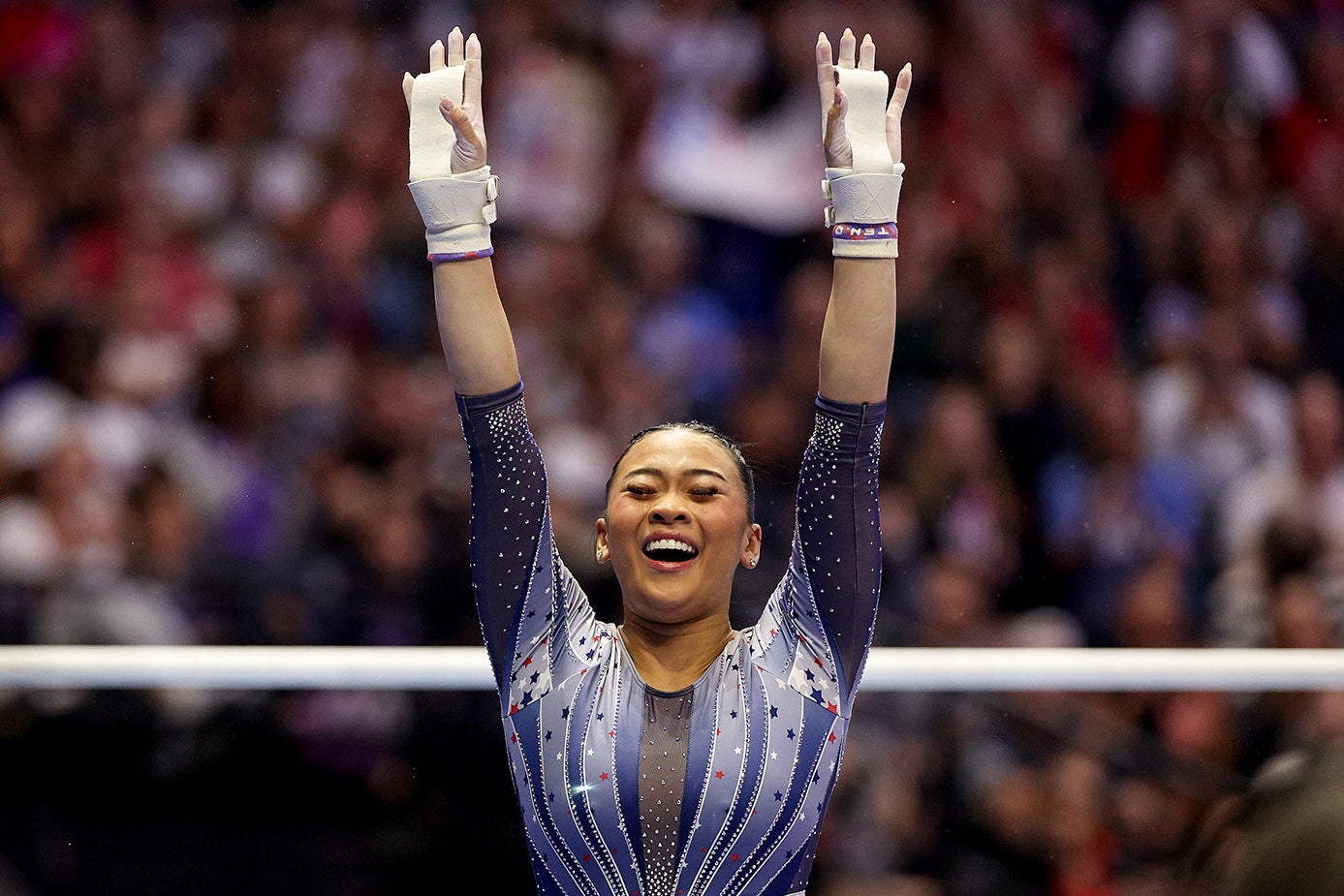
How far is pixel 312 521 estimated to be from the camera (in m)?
3.96

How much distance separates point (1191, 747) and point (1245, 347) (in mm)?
1657

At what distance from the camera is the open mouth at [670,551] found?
191 cm

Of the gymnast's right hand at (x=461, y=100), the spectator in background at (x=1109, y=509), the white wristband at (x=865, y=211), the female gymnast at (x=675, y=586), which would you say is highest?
the gymnast's right hand at (x=461, y=100)

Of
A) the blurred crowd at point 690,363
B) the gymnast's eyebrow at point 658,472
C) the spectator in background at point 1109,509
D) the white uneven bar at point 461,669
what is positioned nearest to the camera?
A: the gymnast's eyebrow at point 658,472

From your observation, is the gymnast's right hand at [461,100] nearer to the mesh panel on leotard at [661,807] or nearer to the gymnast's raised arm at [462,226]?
the gymnast's raised arm at [462,226]

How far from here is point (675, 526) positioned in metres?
1.92

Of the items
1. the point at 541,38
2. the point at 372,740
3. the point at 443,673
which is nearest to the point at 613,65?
the point at 541,38

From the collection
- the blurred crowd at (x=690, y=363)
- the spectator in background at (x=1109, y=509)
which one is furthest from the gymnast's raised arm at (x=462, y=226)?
the spectator in background at (x=1109, y=509)

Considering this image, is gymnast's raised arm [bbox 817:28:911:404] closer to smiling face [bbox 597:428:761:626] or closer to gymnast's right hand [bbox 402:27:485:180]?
smiling face [bbox 597:428:761:626]

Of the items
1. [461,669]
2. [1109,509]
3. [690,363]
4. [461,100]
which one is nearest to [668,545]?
[461,100]

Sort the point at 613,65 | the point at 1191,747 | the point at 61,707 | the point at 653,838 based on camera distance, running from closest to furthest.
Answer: the point at 653,838 → the point at 61,707 → the point at 1191,747 → the point at 613,65

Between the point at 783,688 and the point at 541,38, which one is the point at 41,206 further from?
the point at 783,688

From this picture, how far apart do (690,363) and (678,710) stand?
99.1 inches

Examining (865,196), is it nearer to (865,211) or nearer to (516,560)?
(865,211)
